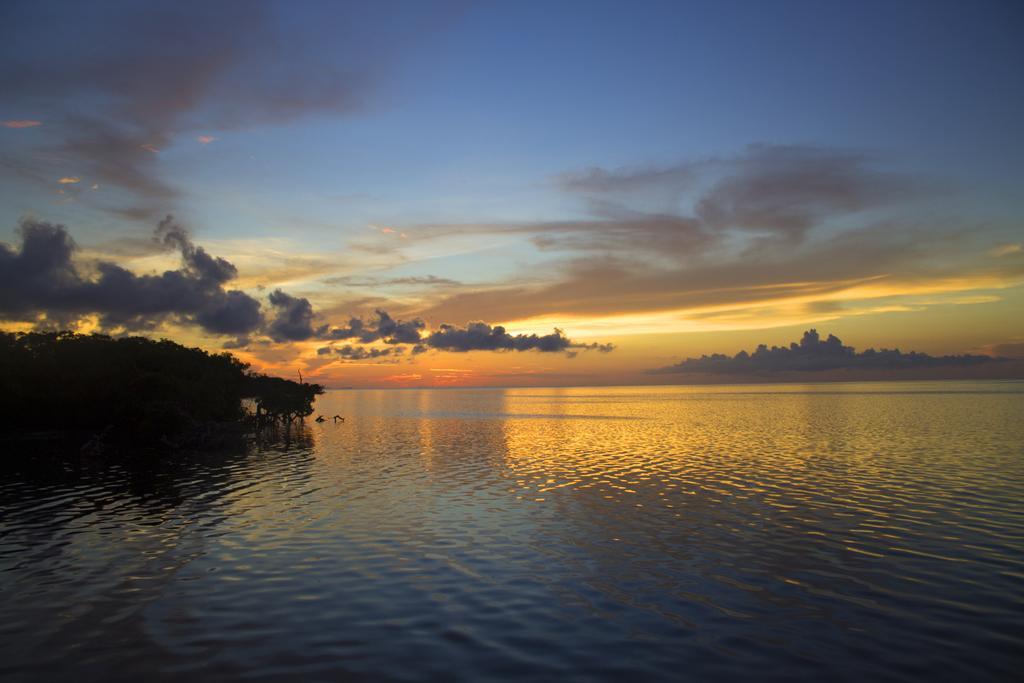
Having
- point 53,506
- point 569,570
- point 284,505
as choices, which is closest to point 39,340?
point 53,506

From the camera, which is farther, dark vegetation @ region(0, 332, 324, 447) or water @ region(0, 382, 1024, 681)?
dark vegetation @ region(0, 332, 324, 447)

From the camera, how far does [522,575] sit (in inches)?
971

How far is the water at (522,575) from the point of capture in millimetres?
16938

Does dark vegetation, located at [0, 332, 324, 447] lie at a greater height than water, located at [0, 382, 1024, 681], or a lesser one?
greater

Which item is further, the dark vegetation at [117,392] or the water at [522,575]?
the dark vegetation at [117,392]

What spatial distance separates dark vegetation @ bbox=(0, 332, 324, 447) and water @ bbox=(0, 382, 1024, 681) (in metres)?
30.5

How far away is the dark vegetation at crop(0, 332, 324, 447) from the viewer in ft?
271

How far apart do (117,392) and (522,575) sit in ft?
328

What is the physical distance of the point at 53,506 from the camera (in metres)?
40.7

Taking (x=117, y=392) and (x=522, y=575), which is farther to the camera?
(x=117, y=392)

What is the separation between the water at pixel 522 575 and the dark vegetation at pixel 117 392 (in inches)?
1199

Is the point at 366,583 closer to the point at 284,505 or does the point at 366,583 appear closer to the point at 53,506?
the point at 284,505

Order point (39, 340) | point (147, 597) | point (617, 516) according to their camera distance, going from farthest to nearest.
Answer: point (39, 340) < point (617, 516) < point (147, 597)

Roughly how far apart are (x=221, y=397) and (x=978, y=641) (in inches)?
4409
